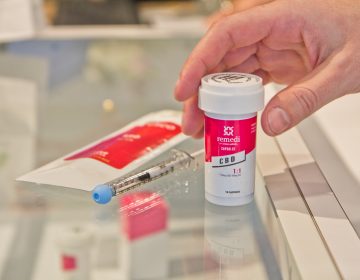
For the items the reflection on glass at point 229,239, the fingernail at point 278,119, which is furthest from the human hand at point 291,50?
the reflection on glass at point 229,239

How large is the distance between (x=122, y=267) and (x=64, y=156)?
0.94 ft

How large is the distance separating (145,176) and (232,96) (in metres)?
0.18

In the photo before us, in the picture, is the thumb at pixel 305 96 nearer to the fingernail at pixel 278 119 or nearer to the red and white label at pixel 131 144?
the fingernail at pixel 278 119

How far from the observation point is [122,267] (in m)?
0.70

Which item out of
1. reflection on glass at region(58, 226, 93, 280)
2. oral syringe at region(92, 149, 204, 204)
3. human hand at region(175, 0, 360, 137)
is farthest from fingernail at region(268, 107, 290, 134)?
reflection on glass at region(58, 226, 93, 280)

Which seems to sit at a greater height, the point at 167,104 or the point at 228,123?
the point at 167,104

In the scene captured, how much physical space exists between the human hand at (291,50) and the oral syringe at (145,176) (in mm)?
47

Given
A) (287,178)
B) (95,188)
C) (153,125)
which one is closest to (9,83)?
(153,125)

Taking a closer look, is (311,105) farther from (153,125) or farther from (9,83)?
(9,83)

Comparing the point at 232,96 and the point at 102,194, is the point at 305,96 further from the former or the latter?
the point at 102,194

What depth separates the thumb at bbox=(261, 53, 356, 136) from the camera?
78 cm

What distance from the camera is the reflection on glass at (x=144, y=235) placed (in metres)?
A: 0.71

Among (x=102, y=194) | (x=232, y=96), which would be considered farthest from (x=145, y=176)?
(x=232, y=96)

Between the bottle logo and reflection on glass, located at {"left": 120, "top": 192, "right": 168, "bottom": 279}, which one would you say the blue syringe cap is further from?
the bottle logo
